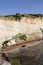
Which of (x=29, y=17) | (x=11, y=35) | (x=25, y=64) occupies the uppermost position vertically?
(x=29, y=17)

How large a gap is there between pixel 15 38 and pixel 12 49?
5008mm

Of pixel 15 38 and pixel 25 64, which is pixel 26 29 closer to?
pixel 15 38

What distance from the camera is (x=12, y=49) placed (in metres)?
26.4

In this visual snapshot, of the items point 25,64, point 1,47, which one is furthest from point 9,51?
point 25,64

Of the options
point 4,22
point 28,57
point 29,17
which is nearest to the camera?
point 28,57

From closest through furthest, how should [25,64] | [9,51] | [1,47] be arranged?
[25,64] < [9,51] < [1,47]

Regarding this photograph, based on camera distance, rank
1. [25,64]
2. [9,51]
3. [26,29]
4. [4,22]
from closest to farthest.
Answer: [25,64] < [9,51] < [4,22] < [26,29]

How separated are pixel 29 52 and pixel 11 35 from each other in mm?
6828

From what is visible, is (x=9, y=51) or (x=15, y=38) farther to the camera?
(x=15, y=38)

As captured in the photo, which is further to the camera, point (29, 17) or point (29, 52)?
point (29, 17)

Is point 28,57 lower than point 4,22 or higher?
lower

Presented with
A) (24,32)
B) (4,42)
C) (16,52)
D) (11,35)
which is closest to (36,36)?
(24,32)

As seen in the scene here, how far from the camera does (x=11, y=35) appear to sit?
32.4 m

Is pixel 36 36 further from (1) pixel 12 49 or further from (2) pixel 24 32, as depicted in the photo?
(1) pixel 12 49
